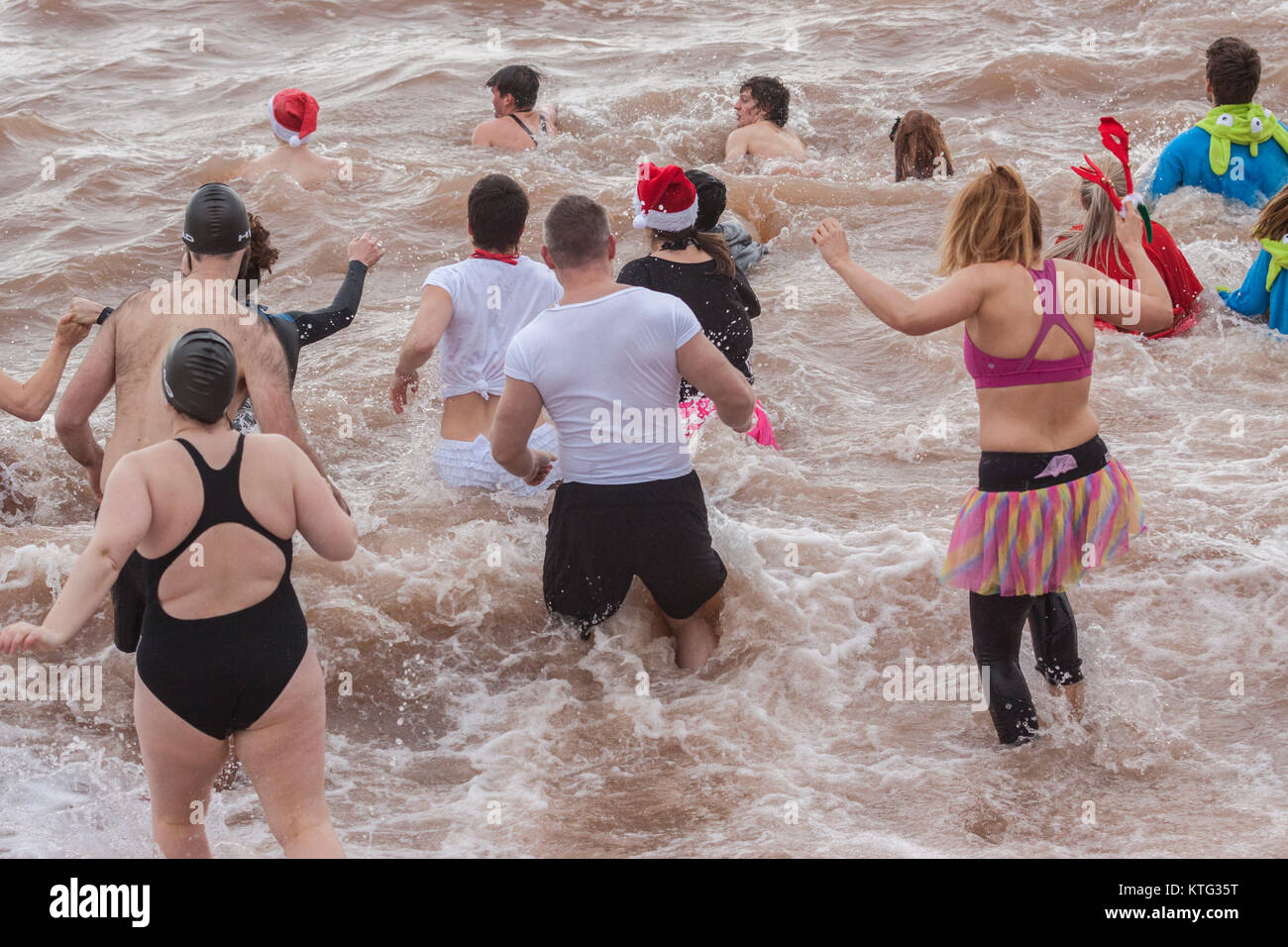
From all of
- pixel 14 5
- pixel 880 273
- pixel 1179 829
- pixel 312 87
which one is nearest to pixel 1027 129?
pixel 880 273

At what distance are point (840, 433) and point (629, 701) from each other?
2.70 metres

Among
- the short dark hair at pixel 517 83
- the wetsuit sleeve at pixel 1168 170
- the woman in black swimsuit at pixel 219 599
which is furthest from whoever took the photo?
the short dark hair at pixel 517 83

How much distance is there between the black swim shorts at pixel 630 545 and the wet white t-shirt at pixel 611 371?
9cm

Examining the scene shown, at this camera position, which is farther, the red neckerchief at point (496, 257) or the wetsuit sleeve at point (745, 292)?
the wetsuit sleeve at point (745, 292)

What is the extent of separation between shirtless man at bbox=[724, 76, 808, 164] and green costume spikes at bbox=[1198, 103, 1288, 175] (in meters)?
3.29

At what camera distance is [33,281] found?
902 centimetres

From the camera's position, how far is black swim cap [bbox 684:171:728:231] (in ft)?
17.6

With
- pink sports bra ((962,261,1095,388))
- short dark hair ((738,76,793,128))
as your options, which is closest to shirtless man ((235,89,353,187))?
short dark hair ((738,76,793,128))

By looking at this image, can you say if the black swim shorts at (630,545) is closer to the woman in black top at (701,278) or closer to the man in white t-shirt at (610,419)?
the man in white t-shirt at (610,419)

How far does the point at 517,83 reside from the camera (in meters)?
10.2

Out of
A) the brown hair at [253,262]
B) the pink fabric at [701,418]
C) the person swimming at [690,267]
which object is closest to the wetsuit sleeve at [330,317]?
the brown hair at [253,262]

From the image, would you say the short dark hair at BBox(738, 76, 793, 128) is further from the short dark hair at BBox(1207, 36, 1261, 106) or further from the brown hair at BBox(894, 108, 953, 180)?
the short dark hair at BBox(1207, 36, 1261, 106)

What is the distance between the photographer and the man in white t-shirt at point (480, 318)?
5090mm

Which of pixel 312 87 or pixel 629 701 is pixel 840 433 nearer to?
pixel 629 701
